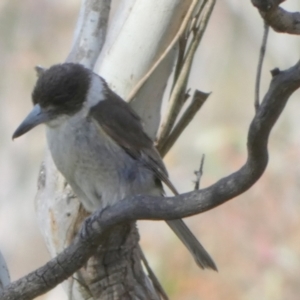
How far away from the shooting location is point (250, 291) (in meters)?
4.39

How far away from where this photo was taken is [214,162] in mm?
4523

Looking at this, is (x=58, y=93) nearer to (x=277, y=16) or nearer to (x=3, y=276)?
(x=3, y=276)

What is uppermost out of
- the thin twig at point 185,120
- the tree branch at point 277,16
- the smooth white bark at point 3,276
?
the thin twig at point 185,120

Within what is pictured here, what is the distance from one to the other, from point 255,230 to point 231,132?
59cm

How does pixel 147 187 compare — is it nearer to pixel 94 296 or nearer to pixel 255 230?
pixel 94 296

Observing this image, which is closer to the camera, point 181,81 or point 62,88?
point 62,88

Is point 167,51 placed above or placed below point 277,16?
above

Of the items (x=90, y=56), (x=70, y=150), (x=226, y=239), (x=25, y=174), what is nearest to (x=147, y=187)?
(x=70, y=150)

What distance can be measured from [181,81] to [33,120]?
1.55ft

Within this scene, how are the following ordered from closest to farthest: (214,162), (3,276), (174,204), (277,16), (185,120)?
(277,16) < (174,204) < (3,276) < (185,120) < (214,162)

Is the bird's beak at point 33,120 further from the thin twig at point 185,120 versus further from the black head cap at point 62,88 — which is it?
the thin twig at point 185,120

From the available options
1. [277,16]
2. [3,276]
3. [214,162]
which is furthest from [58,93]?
[214,162]

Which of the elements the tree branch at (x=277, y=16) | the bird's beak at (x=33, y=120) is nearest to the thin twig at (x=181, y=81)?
the bird's beak at (x=33, y=120)

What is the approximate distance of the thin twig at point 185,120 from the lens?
2.46 m
